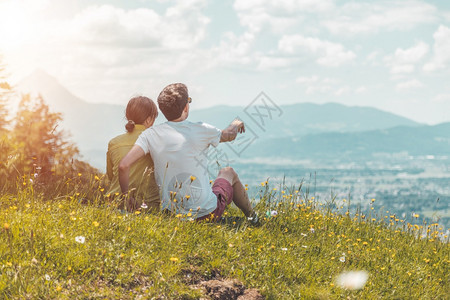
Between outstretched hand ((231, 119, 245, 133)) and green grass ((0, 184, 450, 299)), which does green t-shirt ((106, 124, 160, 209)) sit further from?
outstretched hand ((231, 119, 245, 133))

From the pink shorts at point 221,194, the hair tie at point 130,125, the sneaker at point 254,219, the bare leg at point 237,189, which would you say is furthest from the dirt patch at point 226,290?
the hair tie at point 130,125

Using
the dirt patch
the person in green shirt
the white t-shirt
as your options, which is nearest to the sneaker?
the white t-shirt

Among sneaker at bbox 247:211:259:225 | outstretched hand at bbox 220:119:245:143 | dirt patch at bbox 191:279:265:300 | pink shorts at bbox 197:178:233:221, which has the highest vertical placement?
outstretched hand at bbox 220:119:245:143

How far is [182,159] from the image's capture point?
549cm

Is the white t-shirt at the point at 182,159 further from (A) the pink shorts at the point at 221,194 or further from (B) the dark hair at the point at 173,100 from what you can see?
(A) the pink shorts at the point at 221,194

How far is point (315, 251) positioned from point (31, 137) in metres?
5.50

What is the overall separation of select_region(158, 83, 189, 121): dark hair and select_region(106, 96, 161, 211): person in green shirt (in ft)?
1.86

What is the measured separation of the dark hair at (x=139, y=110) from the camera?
6.00 m

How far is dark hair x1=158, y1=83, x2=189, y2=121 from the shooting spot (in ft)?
17.9

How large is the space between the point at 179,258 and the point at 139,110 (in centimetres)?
227

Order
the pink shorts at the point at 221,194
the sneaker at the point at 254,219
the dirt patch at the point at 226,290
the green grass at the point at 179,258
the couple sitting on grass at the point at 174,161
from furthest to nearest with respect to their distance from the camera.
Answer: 1. the sneaker at the point at 254,219
2. the pink shorts at the point at 221,194
3. the couple sitting on grass at the point at 174,161
4. the dirt patch at the point at 226,290
5. the green grass at the point at 179,258

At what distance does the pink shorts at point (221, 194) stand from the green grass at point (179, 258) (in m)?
0.24

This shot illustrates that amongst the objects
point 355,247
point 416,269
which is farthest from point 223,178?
point 416,269

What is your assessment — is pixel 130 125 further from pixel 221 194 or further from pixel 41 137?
pixel 41 137
